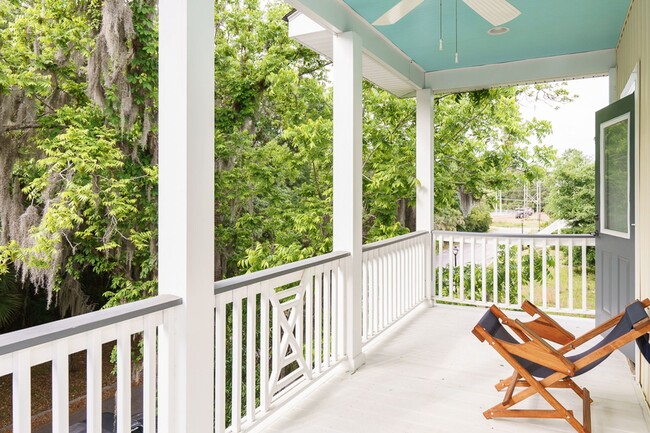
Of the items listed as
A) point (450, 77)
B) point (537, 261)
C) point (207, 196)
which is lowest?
point (537, 261)

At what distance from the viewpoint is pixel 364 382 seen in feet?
11.1

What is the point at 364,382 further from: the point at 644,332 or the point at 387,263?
the point at 644,332

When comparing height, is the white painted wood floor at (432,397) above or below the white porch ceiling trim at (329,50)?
below

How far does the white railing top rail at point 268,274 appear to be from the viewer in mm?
2377

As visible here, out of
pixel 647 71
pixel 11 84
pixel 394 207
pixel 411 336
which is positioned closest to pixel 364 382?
pixel 411 336

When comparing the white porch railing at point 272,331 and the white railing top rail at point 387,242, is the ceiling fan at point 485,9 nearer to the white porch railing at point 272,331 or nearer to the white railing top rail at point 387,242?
the white porch railing at point 272,331

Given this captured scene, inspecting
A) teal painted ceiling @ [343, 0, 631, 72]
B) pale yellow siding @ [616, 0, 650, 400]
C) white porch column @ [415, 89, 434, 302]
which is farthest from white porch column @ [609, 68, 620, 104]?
white porch column @ [415, 89, 434, 302]

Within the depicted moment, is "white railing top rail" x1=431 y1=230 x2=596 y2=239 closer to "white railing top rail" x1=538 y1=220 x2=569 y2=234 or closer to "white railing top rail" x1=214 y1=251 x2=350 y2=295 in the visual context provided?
"white railing top rail" x1=214 y1=251 x2=350 y2=295

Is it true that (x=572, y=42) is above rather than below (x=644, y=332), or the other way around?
above

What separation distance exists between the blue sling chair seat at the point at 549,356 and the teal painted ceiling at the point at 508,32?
2.35 m

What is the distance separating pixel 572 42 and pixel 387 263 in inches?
112

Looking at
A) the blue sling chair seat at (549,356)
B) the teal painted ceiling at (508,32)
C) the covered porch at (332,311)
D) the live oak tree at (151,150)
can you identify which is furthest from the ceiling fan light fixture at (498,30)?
the blue sling chair seat at (549,356)

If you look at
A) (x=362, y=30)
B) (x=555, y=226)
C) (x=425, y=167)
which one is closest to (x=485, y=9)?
(x=362, y=30)

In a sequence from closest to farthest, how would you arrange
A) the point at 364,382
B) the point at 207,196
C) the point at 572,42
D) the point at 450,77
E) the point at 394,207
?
the point at 207,196 → the point at 364,382 → the point at 572,42 → the point at 450,77 → the point at 394,207
